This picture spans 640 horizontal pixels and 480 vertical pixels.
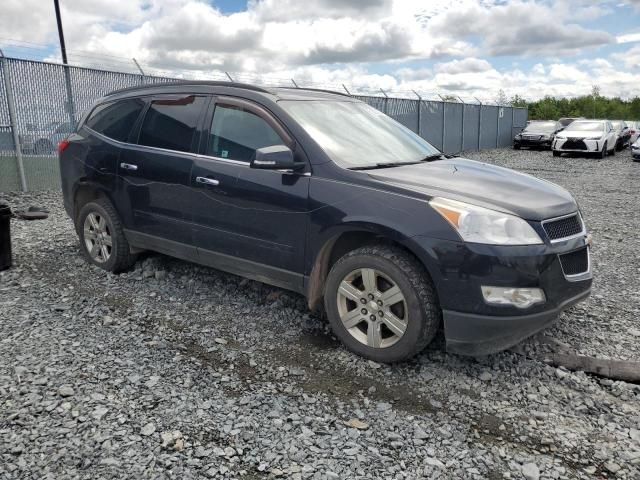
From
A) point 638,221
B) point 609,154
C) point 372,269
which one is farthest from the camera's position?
point 609,154

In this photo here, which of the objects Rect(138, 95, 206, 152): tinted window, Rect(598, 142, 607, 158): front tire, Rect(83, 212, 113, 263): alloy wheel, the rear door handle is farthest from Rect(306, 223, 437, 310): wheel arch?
Rect(598, 142, 607, 158): front tire

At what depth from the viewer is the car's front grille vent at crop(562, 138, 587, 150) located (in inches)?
867

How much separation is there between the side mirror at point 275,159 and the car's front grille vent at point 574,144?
70.2 feet

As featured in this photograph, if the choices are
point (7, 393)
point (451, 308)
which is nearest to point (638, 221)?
point (451, 308)

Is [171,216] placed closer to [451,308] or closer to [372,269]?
[372,269]

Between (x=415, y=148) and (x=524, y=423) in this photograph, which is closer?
(x=524, y=423)

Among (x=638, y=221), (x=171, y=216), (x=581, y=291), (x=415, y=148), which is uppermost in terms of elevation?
(x=415, y=148)

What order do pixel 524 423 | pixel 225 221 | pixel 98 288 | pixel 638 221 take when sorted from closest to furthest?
pixel 524 423, pixel 225 221, pixel 98 288, pixel 638 221

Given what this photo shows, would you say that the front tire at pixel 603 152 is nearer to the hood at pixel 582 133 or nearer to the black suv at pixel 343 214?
the hood at pixel 582 133

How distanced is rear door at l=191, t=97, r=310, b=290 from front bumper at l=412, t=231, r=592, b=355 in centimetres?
104

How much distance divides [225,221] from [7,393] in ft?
6.07

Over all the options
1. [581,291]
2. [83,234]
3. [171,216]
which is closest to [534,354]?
[581,291]

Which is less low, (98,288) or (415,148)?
(415,148)

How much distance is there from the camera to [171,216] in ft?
15.1
